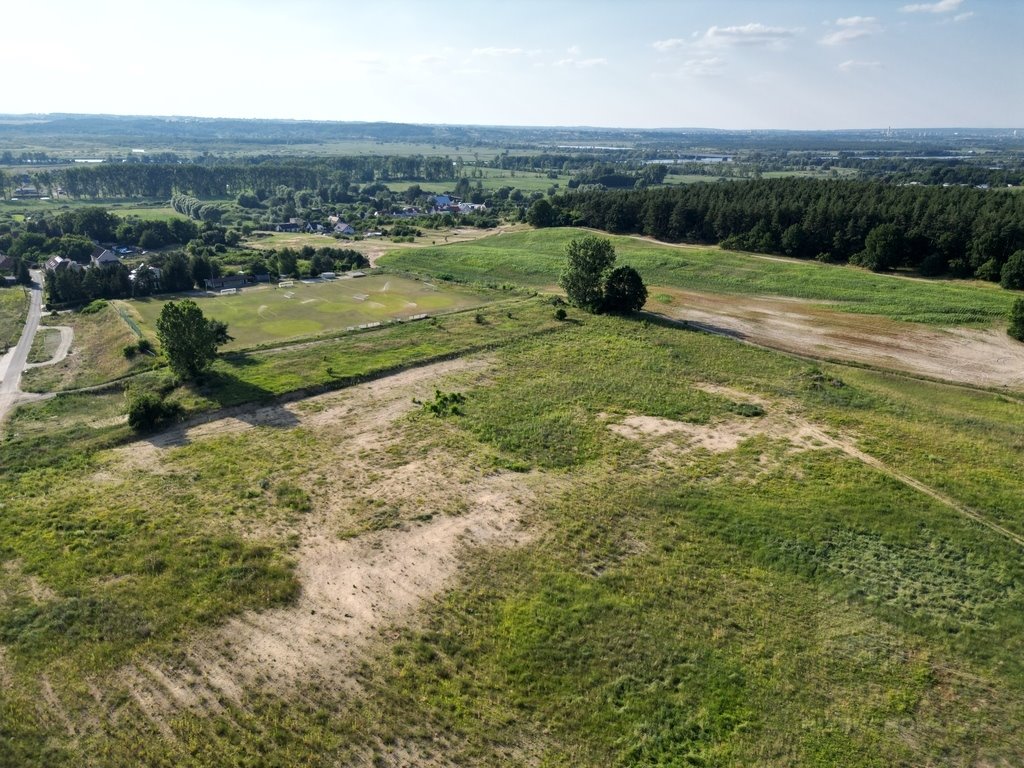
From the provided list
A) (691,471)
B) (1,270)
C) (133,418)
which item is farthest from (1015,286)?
(1,270)

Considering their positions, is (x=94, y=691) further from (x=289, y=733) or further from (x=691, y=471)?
(x=691, y=471)

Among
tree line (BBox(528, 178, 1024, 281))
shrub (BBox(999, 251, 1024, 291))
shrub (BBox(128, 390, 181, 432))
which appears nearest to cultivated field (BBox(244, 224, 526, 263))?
tree line (BBox(528, 178, 1024, 281))

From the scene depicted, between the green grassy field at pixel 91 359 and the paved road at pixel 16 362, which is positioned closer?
the paved road at pixel 16 362

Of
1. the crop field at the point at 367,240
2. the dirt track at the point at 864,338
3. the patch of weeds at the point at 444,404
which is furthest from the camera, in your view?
the crop field at the point at 367,240

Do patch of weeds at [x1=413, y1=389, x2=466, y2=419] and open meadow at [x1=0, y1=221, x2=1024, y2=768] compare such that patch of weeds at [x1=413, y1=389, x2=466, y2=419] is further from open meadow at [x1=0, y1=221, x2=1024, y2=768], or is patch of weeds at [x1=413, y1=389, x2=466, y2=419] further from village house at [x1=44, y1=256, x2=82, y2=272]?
village house at [x1=44, y1=256, x2=82, y2=272]

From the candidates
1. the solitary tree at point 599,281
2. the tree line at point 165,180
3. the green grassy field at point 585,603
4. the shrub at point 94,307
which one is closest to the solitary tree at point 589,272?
the solitary tree at point 599,281

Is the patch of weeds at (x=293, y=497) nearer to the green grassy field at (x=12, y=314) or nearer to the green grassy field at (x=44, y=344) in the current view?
the green grassy field at (x=44, y=344)

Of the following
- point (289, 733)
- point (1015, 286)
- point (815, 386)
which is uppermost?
point (1015, 286)
